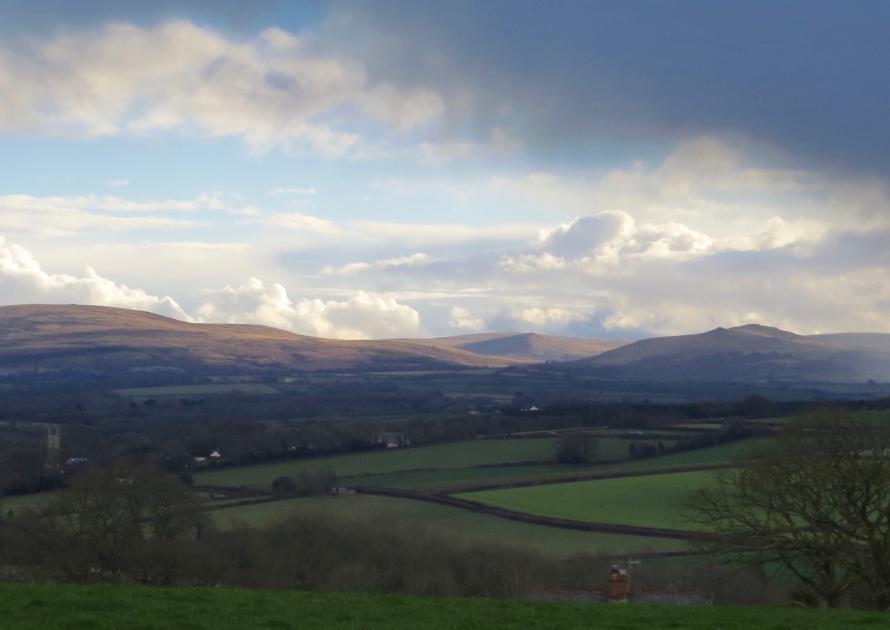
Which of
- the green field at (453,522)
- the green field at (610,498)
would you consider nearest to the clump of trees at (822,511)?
the green field at (453,522)

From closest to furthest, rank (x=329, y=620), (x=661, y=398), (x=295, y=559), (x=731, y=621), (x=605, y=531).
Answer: (x=329, y=620), (x=731, y=621), (x=295, y=559), (x=605, y=531), (x=661, y=398)

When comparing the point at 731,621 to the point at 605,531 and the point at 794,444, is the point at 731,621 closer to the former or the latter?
the point at 794,444

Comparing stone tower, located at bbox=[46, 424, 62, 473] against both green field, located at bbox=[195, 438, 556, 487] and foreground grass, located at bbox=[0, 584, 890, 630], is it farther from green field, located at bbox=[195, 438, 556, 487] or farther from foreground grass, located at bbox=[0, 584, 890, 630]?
foreground grass, located at bbox=[0, 584, 890, 630]

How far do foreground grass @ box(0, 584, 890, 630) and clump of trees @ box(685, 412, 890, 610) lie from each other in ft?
19.3

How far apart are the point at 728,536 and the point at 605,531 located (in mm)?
27833

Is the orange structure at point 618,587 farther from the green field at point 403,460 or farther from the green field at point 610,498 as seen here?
the green field at point 403,460

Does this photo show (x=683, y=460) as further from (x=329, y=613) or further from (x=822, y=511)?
(x=329, y=613)

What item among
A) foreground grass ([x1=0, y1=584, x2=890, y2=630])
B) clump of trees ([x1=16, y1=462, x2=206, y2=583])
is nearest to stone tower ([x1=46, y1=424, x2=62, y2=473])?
clump of trees ([x1=16, y1=462, x2=206, y2=583])

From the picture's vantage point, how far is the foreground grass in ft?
52.2

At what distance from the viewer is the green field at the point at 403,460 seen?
80.9 metres

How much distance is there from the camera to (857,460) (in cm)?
2728

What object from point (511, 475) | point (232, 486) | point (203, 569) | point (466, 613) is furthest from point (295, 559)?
point (511, 475)

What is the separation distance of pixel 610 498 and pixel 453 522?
1181cm

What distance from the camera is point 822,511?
26.8 metres
